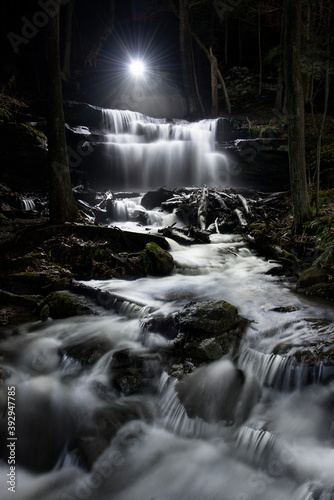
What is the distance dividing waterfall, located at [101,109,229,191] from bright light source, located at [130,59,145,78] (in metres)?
9.70

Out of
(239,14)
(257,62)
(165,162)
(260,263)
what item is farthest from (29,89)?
(260,263)

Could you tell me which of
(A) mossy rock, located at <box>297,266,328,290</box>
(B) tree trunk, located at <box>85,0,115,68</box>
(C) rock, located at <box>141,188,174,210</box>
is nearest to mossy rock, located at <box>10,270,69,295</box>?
(A) mossy rock, located at <box>297,266,328,290</box>

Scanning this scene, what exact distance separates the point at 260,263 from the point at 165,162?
11046mm

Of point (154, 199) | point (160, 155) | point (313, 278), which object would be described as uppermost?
point (160, 155)

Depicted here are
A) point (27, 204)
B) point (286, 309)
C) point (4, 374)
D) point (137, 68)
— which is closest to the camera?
point (4, 374)

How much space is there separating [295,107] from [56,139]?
19.9 ft

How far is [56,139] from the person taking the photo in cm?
793

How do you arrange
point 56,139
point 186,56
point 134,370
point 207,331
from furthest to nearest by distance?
point 186,56
point 56,139
point 207,331
point 134,370

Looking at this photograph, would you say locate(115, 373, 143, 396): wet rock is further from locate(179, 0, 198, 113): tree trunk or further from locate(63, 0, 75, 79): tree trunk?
locate(63, 0, 75, 79): tree trunk

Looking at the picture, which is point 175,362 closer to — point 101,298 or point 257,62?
point 101,298

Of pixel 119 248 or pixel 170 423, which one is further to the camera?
pixel 119 248

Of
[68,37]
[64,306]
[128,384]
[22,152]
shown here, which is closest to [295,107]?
[64,306]

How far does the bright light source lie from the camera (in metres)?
25.9

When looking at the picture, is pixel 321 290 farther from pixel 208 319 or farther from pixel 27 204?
pixel 27 204
